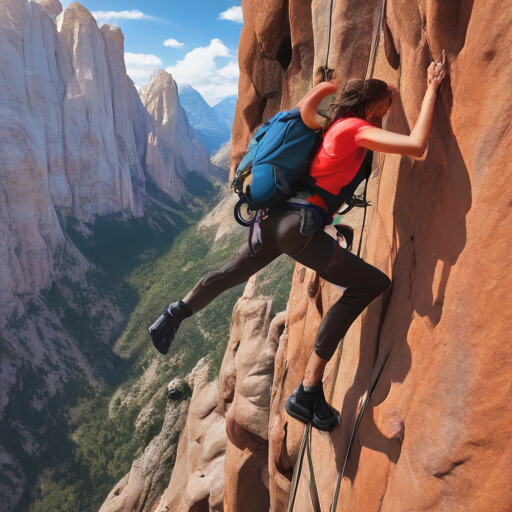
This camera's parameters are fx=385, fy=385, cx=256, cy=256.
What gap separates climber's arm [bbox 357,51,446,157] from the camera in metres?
2.40

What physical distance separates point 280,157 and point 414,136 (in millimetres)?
957

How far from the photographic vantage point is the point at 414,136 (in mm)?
2420

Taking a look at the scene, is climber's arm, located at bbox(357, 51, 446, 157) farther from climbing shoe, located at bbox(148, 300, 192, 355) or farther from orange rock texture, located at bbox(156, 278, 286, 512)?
orange rock texture, located at bbox(156, 278, 286, 512)

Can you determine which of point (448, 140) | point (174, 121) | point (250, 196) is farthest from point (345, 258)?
point (174, 121)

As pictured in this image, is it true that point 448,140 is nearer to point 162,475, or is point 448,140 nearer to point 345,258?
point 345,258

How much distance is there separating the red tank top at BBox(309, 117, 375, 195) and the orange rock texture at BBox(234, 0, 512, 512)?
57cm

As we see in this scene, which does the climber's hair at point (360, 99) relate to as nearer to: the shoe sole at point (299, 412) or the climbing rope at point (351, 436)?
the climbing rope at point (351, 436)

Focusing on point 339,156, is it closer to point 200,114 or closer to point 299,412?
point 299,412

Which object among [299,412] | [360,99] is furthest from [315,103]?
[299,412]

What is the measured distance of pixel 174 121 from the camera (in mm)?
73688

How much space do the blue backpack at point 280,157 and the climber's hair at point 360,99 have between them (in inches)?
10.6

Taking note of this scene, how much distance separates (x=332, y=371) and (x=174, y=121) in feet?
249

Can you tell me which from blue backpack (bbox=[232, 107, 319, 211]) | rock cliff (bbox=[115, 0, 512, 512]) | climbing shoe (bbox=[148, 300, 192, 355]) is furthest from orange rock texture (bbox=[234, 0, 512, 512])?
climbing shoe (bbox=[148, 300, 192, 355])

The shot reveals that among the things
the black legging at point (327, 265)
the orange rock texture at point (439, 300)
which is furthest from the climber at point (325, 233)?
the orange rock texture at point (439, 300)
